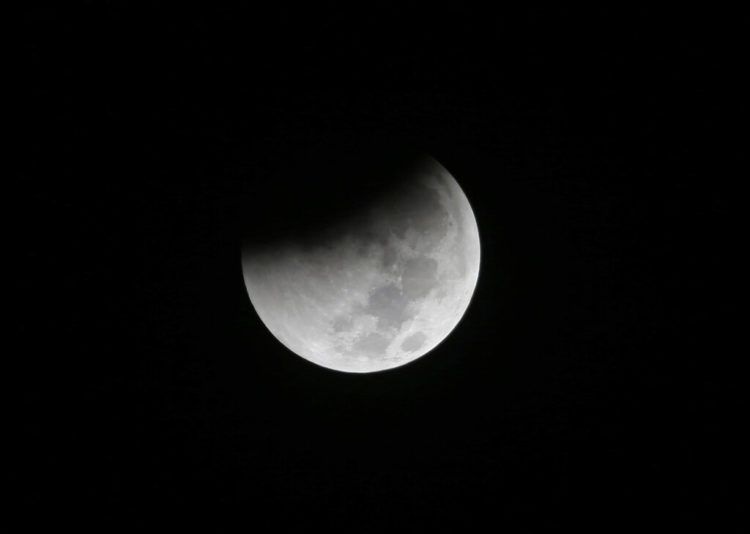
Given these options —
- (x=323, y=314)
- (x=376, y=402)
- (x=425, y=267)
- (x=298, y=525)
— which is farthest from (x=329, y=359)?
(x=298, y=525)

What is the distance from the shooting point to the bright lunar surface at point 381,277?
3084 millimetres

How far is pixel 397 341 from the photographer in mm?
3209

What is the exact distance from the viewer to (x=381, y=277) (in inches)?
122

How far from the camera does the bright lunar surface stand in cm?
308

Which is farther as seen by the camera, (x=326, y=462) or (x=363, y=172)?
(x=326, y=462)

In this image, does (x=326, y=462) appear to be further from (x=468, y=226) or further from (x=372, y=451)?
(x=468, y=226)

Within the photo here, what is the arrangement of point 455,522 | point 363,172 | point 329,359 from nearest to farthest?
point 363,172
point 329,359
point 455,522

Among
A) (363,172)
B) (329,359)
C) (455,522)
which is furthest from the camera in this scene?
(455,522)

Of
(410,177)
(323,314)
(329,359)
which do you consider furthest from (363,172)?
(329,359)

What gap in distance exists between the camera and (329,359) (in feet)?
10.7

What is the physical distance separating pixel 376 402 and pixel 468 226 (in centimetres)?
180

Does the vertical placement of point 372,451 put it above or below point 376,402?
below

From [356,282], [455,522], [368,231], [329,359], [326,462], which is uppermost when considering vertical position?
[368,231]

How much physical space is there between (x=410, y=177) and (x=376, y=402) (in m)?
2.00
